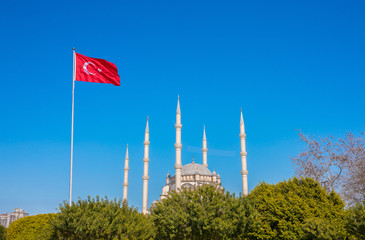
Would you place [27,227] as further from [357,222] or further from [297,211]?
[357,222]

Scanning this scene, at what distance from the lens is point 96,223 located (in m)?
21.6

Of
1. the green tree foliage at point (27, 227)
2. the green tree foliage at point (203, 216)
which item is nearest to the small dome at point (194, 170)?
the green tree foliage at point (27, 227)

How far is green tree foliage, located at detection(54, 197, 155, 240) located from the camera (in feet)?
70.6

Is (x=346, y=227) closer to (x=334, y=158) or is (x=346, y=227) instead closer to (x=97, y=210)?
(x=97, y=210)

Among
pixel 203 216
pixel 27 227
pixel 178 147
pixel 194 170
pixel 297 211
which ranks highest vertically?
pixel 178 147

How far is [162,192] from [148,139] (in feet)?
35.2

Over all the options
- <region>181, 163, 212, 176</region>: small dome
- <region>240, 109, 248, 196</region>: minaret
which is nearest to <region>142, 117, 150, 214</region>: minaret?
<region>181, 163, 212, 176</region>: small dome

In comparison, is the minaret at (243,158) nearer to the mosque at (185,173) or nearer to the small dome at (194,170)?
the mosque at (185,173)

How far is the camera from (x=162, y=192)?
62.1 m

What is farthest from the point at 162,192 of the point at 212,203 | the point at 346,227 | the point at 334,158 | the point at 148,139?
the point at 346,227

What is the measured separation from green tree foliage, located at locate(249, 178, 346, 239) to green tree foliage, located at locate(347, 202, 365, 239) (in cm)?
217

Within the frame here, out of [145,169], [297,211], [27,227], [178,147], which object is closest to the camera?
[297,211]

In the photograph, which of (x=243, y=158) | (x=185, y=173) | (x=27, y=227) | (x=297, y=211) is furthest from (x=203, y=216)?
(x=185, y=173)

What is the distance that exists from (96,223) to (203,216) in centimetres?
699
